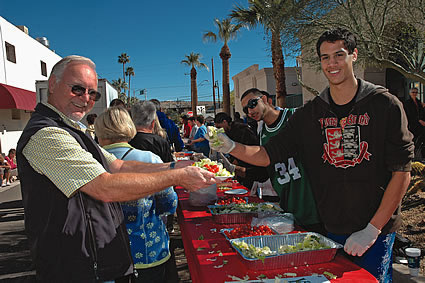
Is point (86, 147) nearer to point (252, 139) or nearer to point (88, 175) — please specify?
point (88, 175)

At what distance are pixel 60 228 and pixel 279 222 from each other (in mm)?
1611

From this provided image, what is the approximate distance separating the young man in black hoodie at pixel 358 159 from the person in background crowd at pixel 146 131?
2.13 metres

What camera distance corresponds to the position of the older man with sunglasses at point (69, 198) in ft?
5.51

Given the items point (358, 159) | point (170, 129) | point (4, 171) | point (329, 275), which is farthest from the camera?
point (4, 171)

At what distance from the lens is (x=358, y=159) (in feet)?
7.59

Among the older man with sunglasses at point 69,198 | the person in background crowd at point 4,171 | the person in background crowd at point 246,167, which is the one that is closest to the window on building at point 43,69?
the person in background crowd at point 4,171

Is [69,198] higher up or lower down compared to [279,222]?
higher up

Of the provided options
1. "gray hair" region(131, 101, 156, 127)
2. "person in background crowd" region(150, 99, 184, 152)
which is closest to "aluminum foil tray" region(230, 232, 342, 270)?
"gray hair" region(131, 101, 156, 127)

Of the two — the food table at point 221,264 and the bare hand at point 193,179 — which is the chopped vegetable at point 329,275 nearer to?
the food table at point 221,264

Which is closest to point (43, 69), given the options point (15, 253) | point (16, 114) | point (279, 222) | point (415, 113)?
point (16, 114)

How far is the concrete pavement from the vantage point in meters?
3.73

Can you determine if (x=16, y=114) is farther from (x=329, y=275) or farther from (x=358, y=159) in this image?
(x=329, y=275)

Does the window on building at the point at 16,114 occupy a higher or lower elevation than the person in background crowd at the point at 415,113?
higher

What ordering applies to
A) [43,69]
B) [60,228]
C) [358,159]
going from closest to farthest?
[60,228] < [358,159] < [43,69]
